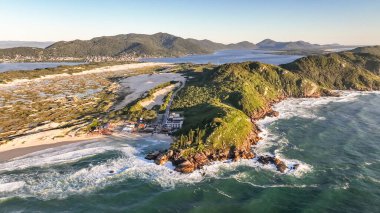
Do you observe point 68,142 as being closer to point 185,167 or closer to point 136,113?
point 136,113

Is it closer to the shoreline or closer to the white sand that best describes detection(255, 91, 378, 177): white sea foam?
the shoreline

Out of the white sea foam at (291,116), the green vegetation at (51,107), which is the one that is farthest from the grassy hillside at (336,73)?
the green vegetation at (51,107)

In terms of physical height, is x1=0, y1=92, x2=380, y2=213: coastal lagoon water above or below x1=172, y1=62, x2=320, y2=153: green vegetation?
below

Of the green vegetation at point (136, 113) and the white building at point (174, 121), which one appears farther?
the green vegetation at point (136, 113)

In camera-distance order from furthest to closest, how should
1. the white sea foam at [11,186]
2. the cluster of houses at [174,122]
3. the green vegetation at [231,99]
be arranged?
1. the cluster of houses at [174,122]
2. the green vegetation at [231,99]
3. the white sea foam at [11,186]

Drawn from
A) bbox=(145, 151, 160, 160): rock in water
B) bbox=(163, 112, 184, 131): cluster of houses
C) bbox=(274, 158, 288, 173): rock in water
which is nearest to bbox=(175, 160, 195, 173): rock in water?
bbox=(145, 151, 160, 160): rock in water

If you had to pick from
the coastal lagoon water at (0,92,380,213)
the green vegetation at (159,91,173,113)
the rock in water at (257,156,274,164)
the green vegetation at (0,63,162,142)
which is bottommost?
the coastal lagoon water at (0,92,380,213)

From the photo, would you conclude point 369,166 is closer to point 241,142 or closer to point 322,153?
point 322,153

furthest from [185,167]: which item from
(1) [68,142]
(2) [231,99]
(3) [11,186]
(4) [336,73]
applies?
(4) [336,73]

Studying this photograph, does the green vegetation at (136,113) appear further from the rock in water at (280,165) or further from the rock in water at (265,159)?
the rock in water at (280,165)
